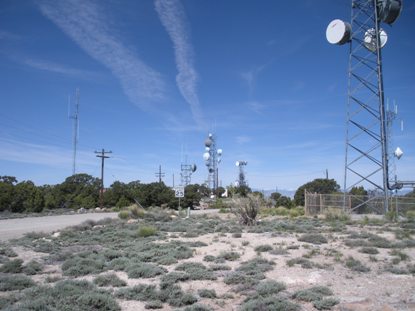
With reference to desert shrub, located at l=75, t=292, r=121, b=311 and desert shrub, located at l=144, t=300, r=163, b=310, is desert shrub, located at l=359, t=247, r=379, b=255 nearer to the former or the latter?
desert shrub, located at l=144, t=300, r=163, b=310

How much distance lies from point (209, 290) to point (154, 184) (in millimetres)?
50309

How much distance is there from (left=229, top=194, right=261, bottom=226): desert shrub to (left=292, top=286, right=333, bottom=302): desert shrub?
44.9ft

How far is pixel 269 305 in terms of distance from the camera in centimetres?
767

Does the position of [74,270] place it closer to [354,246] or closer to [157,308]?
[157,308]

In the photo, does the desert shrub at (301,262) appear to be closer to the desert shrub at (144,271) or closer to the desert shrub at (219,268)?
the desert shrub at (219,268)

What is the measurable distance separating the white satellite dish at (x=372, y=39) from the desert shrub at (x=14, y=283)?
23247 mm

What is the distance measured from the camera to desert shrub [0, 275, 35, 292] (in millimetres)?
9250

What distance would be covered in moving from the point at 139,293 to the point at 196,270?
2450 mm

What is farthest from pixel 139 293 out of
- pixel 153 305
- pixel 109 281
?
pixel 109 281

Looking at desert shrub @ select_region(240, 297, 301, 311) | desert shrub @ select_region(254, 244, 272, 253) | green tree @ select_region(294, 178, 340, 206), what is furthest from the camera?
green tree @ select_region(294, 178, 340, 206)

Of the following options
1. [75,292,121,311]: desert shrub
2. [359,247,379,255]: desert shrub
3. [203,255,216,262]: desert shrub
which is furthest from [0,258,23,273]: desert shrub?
[359,247,379,255]: desert shrub

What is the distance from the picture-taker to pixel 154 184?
193ft

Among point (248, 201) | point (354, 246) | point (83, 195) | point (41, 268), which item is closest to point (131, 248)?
point (41, 268)

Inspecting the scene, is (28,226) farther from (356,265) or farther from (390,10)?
(390,10)
